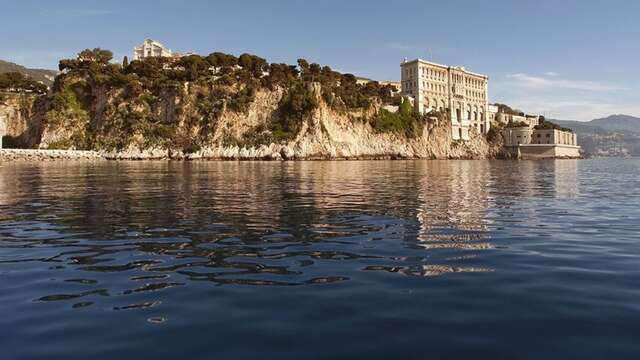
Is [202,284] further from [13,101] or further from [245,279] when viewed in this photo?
[13,101]

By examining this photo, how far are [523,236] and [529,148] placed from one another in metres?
167

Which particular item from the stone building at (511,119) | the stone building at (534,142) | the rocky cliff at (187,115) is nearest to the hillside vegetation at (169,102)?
the rocky cliff at (187,115)

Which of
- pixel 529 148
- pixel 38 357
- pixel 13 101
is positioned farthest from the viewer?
pixel 529 148

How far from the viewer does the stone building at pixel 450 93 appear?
15850 centimetres

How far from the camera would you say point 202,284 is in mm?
8633

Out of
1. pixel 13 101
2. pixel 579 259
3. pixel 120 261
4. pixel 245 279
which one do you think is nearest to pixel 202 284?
pixel 245 279

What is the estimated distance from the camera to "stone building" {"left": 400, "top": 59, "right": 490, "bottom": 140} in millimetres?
158500

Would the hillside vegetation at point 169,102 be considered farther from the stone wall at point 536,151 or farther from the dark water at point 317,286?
the dark water at point 317,286

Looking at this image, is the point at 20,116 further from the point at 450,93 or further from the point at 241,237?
the point at 450,93

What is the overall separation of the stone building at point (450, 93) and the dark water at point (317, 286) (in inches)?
5742

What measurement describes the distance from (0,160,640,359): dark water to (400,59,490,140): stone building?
145856 millimetres

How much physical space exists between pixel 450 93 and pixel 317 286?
16891 cm

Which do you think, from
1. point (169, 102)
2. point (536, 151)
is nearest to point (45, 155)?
point (169, 102)

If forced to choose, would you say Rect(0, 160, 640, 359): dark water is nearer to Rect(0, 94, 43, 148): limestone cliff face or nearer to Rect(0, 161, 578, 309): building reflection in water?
Rect(0, 161, 578, 309): building reflection in water
